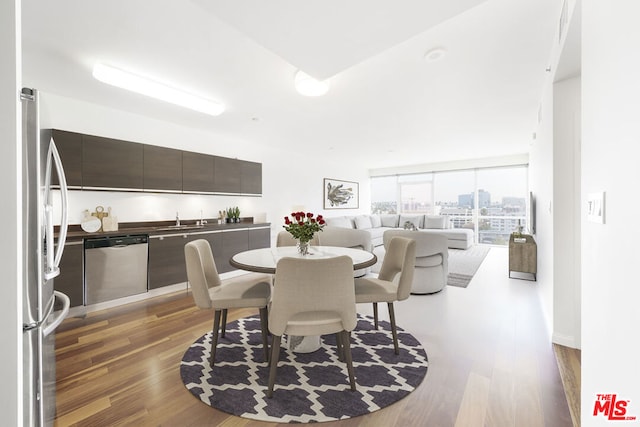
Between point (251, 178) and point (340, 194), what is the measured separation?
367 cm

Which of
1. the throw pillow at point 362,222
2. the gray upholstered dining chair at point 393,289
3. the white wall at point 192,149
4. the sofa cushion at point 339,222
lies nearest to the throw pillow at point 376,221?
the throw pillow at point 362,222

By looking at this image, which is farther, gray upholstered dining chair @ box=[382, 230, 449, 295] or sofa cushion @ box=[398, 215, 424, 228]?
sofa cushion @ box=[398, 215, 424, 228]

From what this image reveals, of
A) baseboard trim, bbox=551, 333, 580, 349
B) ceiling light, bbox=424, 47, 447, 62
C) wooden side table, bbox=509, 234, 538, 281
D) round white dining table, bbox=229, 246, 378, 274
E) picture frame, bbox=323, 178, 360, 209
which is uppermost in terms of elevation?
ceiling light, bbox=424, 47, 447, 62

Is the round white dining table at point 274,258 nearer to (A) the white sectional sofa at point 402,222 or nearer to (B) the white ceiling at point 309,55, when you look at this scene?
(B) the white ceiling at point 309,55

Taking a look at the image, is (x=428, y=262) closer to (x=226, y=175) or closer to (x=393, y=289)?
(x=393, y=289)

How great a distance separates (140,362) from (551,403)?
282 centimetres

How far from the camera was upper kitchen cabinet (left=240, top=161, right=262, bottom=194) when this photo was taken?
4.95 metres

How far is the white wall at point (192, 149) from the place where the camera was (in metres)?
3.42

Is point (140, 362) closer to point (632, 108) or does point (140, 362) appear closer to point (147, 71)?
point (147, 71)

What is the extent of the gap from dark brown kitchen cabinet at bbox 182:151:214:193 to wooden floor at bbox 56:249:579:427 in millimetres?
1751

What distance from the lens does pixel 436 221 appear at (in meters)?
8.11

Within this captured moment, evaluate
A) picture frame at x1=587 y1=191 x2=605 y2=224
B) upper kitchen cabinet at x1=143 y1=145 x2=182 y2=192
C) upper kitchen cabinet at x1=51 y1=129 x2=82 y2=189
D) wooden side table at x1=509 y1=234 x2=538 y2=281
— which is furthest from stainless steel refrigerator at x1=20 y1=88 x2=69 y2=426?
wooden side table at x1=509 y1=234 x2=538 y2=281

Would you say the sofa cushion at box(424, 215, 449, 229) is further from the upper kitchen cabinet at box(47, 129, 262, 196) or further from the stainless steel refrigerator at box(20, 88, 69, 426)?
the stainless steel refrigerator at box(20, 88, 69, 426)
